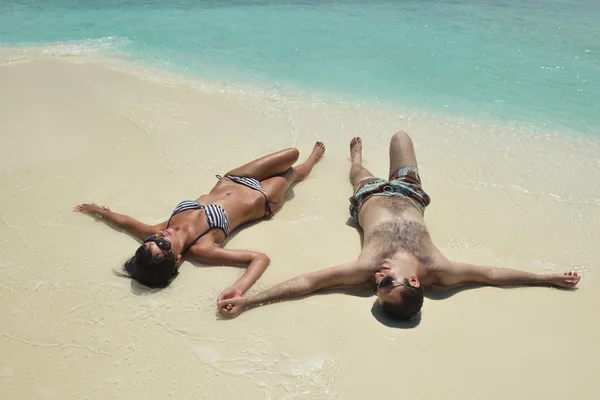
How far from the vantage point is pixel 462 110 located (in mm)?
7801

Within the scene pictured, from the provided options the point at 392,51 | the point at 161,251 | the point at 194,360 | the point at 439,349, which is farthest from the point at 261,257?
the point at 392,51

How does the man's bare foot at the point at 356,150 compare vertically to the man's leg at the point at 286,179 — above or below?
above

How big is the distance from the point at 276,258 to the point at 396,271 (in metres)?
1.16

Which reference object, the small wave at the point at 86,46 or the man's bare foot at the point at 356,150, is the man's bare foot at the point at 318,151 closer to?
the man's bare foot at the point at 356,150

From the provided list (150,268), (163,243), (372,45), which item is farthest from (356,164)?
(372,45)

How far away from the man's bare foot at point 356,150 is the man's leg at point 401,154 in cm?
56

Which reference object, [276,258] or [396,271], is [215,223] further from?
[396,271]

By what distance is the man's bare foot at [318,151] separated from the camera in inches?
237

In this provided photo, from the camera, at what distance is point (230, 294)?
3.83 metres

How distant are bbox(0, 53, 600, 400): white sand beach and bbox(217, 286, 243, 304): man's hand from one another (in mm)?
177

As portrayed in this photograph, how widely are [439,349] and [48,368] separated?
2.76 metres

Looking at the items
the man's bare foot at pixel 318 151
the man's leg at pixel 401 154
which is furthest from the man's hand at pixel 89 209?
the man's leg at pixel 401 154

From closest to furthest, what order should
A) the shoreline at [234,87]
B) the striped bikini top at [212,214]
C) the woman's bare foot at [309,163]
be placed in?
the striped bikini top at [212,214], the woman's bare foot at [309,163], the shoreline at [234,87]

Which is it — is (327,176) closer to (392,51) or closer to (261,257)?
(261,257)
